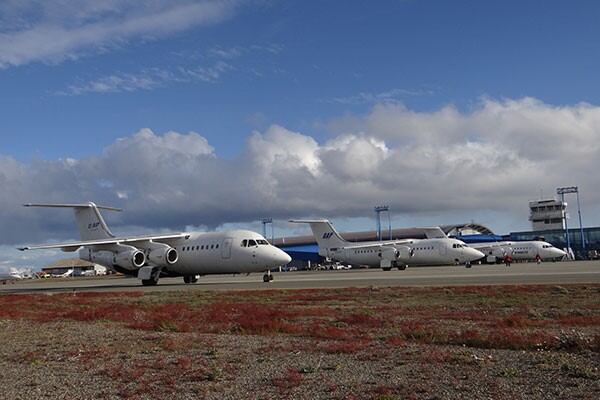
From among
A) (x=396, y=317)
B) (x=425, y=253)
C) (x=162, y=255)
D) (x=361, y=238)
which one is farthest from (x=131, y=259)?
(x=361, y=238)

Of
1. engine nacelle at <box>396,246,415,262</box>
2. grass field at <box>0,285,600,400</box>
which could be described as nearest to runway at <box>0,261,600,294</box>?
grass field at <box>0,285,600,400</box>

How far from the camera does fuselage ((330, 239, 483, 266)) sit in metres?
67.5

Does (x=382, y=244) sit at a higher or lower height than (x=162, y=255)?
higher

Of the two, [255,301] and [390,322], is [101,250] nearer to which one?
[255,301]

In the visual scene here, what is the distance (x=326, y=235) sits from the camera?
7981cm

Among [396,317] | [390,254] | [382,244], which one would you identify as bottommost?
[396,317]

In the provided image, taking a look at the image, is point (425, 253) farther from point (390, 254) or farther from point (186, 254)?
point (186, 254)

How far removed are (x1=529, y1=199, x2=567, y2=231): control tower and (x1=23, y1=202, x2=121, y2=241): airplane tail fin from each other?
376 feet

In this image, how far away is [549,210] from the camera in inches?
5556

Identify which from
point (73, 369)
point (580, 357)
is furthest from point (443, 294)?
point (73, 369)

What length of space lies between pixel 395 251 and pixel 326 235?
10.9 m

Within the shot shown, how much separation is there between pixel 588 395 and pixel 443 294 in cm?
1776

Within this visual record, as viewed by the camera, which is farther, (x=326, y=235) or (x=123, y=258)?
(x=326, y=235)

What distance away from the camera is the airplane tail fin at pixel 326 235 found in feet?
260
